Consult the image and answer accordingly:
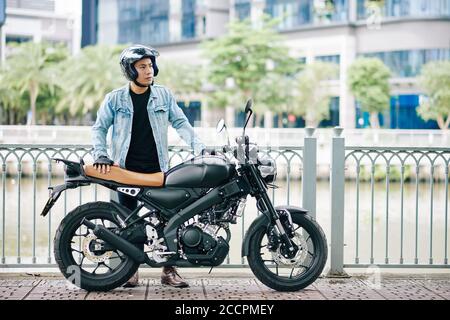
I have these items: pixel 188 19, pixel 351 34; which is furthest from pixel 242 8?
pixel 351 34

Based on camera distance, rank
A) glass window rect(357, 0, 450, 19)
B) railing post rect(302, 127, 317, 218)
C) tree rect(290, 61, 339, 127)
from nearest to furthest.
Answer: railing post rect(302, 127, 317, 218)
glass window rect(357, 0, 450, 19)
tree rect(290, 61, 339, 127)

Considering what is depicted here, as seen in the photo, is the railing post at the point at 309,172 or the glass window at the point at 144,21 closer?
the railing post at the point at 309,172

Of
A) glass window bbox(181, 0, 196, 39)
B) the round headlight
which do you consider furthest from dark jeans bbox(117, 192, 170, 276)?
glass window bbox(181, 0, 196, 39)

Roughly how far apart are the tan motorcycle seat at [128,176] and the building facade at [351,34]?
123 ft

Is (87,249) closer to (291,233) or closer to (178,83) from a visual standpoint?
(291,233)


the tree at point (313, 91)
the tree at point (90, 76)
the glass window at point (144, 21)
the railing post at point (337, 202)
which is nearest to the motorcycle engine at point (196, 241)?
the railing post at point (337, 202)

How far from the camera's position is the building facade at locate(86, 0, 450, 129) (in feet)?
148

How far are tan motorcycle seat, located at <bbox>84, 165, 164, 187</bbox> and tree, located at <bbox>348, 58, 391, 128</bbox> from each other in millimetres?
38213

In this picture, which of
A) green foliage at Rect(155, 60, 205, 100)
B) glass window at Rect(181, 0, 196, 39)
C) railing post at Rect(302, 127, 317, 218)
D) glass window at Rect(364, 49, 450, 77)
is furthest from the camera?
glass window at Rect(181, 0, 196, 39)

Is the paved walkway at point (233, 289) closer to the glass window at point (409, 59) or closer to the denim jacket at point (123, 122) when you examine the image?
the denim jacket at point (123, 122)

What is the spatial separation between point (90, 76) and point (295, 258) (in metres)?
41.0

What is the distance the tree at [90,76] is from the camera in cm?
4553

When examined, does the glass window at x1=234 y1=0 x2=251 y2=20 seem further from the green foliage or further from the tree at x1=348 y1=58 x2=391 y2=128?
the tree at x1=348 y1=58 x2=391 y2=128
